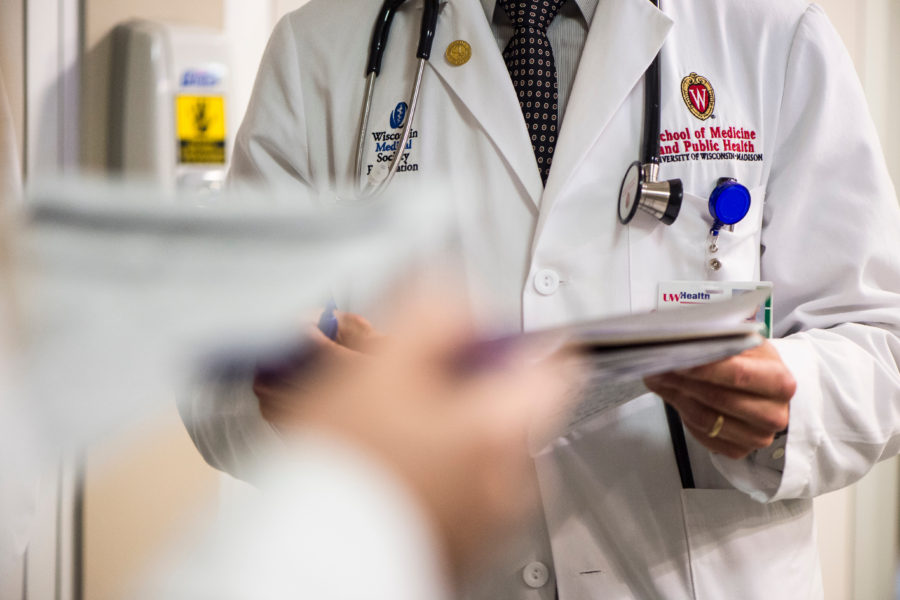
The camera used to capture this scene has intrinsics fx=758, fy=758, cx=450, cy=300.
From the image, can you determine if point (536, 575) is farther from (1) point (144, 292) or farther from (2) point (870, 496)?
(2) point (870, 496)

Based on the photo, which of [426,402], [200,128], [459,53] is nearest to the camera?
[426,402]

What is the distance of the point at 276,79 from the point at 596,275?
1.43ft

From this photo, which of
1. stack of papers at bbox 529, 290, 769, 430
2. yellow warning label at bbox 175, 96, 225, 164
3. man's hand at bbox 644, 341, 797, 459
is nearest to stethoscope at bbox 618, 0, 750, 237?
man's hand at bbox 644, 341, 797, 459

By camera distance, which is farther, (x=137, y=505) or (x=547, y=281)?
(x=547, y=281)

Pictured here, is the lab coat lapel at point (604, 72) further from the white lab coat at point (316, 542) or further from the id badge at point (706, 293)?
the white lab coat at point (316, 542)

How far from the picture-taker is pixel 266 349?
51 cm

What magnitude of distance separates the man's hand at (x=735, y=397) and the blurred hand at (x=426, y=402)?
0.31 feet

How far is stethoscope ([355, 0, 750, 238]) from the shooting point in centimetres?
69

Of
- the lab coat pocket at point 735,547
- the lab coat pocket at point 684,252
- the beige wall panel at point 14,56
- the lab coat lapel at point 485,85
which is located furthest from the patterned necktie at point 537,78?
the beige wall panel at point 14,56

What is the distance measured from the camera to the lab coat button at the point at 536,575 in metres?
0.70

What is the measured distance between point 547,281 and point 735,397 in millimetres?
226

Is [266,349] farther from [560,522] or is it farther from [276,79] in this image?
[276,79]

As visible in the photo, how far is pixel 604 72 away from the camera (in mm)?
763

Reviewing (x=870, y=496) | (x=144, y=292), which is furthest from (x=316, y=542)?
(x=870, y=496)
